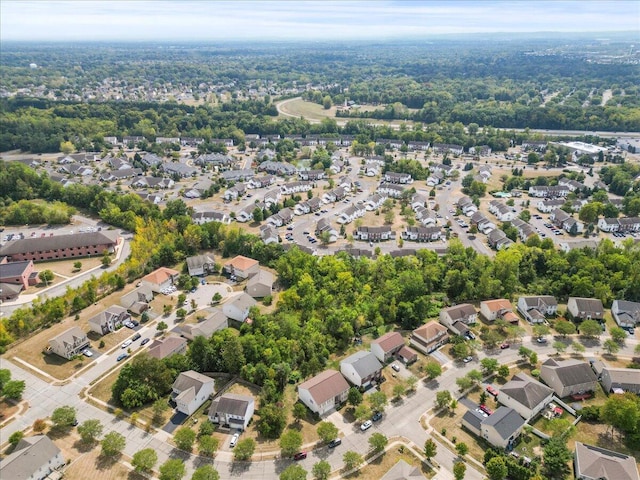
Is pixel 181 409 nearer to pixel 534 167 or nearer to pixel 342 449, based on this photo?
pixel 342 449

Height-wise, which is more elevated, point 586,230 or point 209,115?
point 209,115

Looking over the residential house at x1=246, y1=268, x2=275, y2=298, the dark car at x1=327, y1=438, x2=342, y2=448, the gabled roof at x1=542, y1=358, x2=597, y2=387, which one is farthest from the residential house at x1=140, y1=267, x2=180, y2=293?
the gabled roof at x1=542, y1=358, x2=597, y2=387

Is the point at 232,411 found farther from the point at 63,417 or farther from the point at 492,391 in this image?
the point at 492,391

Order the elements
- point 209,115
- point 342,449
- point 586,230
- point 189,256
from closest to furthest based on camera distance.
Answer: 1. point 342,449
2. point 189,256
3. point 586,230
4. point 209,115

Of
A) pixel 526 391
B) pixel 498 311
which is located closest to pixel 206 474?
pixel 526 391

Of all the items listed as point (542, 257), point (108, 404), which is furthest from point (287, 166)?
point (108, 404)

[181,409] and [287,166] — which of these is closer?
[181,409]
